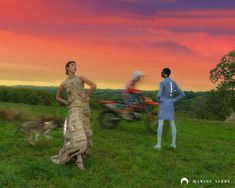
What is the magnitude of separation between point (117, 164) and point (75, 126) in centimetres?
169

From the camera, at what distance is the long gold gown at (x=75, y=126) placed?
33.0 feet

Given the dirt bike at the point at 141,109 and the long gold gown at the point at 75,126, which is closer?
the long gold gown at the point at 75,126

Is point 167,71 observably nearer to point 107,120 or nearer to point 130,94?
point 130,94

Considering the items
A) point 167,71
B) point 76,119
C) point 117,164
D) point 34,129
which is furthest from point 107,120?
point 76,119

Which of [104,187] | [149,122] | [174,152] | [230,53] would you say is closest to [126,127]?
[149,122]

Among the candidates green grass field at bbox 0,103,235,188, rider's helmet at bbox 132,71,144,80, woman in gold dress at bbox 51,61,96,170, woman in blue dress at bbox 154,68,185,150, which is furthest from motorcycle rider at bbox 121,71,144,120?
woman in gold dress at bbox 51,61,96,170

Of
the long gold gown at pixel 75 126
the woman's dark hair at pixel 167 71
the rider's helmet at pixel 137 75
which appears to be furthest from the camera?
the rider's helmet at pixel 137 75

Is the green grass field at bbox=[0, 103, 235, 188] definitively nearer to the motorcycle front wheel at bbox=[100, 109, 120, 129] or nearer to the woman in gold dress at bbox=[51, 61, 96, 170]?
the woman in gold dress at bbox=[51, 61, 96, 170]

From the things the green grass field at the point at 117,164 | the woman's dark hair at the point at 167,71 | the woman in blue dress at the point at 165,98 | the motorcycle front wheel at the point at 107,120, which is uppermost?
the woman's dark hair at the point at 167,71

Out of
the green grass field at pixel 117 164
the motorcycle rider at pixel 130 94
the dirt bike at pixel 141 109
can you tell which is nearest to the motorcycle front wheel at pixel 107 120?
the dirt bike at pixel 141 109

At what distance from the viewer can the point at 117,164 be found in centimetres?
1094

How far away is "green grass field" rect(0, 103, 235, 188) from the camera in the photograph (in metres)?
9.28

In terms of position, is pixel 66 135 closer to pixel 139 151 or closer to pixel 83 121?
pixel 83 121

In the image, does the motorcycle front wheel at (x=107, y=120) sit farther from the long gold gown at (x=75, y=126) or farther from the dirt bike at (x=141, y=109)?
the long gold gown at (x=75, y=126)
